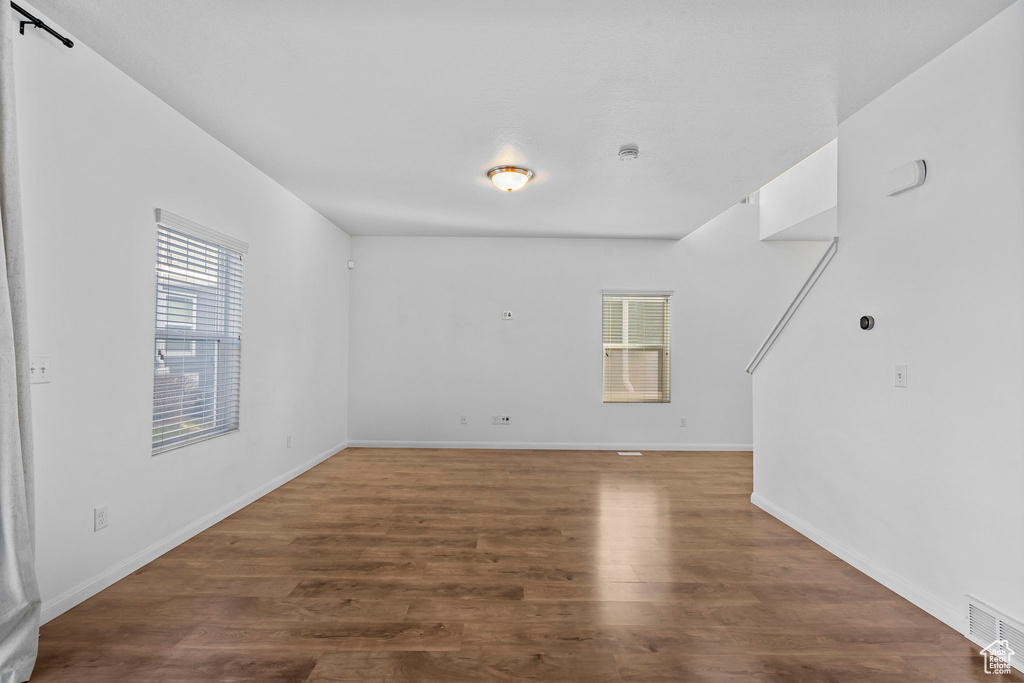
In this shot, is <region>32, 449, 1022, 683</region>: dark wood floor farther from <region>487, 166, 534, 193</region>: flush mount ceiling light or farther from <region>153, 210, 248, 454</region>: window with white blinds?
<region>487, 166, 534, 193</region>: flush mount ceiling light

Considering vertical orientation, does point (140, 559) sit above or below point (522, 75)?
below

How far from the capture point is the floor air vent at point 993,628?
1.93 meters

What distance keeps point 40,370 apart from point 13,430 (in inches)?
17.7

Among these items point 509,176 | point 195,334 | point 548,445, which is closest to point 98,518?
point 195,334

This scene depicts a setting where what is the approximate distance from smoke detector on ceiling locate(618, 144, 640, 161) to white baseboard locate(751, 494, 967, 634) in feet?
9.22

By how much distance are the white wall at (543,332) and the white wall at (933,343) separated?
10.2 ft

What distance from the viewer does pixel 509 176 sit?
3914 millimetres

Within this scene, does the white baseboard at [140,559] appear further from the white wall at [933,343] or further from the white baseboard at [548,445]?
the white wall at [933,343]

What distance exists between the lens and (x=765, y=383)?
12.9 ft

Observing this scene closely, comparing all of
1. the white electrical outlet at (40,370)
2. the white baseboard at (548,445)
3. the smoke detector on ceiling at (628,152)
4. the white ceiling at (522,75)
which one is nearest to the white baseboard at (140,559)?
the white electrical outlet at (40,370)

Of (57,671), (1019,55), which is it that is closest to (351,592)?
(57,671)

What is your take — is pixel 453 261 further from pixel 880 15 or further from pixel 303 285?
pixel 880 15

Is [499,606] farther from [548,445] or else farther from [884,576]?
[548,445]

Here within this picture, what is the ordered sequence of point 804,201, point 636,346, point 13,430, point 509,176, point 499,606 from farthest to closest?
point 636,346 → point 804,201 → point 509,176 → point 499,606 → point 13,430
